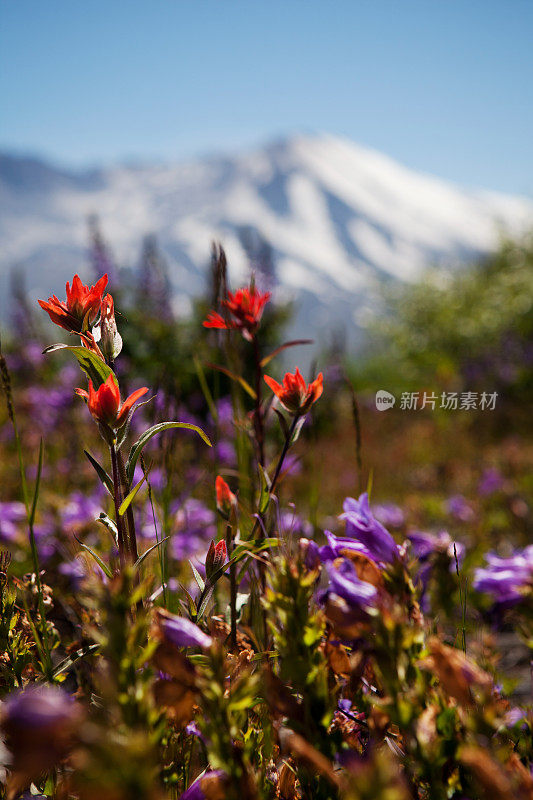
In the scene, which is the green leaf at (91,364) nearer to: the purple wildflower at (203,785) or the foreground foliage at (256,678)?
the foreground foliage at (256,678)

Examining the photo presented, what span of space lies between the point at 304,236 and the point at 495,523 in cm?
12300

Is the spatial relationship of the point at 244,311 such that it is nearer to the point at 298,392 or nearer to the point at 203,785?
the point at 298,392

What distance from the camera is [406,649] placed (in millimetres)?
631

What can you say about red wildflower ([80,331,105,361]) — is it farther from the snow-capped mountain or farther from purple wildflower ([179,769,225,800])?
the snow-capped mountain

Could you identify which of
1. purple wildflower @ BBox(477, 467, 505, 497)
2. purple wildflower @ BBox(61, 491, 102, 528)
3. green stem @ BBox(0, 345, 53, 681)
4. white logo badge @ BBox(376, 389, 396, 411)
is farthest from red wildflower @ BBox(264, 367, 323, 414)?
purple wildflower @ BBox(477, 467, 505, 497)

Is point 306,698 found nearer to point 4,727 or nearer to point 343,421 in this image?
point 4,727

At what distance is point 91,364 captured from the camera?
0.85m

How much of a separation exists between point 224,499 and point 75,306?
37cm

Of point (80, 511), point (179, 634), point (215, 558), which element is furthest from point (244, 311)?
point (80, 511)

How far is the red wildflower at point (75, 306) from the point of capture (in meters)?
0.87

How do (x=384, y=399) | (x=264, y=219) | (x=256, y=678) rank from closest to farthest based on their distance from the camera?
(x=256, y=678) < (x=384, y=399) < (x=264, y=219)

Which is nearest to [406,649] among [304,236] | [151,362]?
[151,362]

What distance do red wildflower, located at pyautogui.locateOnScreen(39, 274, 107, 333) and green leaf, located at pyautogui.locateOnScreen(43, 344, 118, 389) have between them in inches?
2.5

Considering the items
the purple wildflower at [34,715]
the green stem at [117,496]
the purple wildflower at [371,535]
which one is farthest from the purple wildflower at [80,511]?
the purple wildflower at [34,715]
